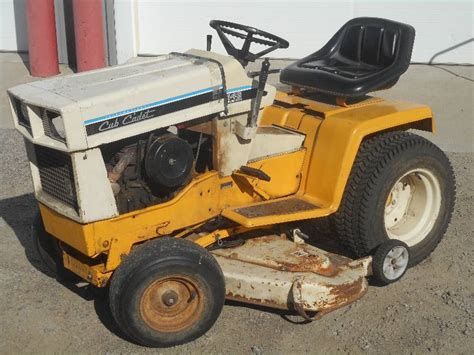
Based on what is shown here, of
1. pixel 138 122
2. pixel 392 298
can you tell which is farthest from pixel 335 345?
pixel 138 122

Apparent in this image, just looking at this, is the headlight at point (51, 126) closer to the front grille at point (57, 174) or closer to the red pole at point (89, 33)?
the front grille at point (57, 174)

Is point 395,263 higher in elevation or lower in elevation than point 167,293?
lower

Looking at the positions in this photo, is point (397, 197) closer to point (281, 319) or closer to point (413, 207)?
point (413, 207)

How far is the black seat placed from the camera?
4.55 meters

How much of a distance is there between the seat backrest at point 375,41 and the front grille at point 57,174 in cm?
227

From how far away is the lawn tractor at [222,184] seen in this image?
3.68 m

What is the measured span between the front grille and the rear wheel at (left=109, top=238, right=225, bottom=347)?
0.45 meters

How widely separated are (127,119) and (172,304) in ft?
3.17

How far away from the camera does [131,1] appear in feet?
33.6

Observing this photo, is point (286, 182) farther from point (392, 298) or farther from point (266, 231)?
point (392, 298)

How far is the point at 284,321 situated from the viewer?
13.5 feet

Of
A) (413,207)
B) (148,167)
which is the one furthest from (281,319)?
(413,207)

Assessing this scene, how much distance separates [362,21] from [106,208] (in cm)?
247

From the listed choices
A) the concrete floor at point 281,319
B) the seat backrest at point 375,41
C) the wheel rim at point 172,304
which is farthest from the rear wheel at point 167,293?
the seat backrest at point 375,41
